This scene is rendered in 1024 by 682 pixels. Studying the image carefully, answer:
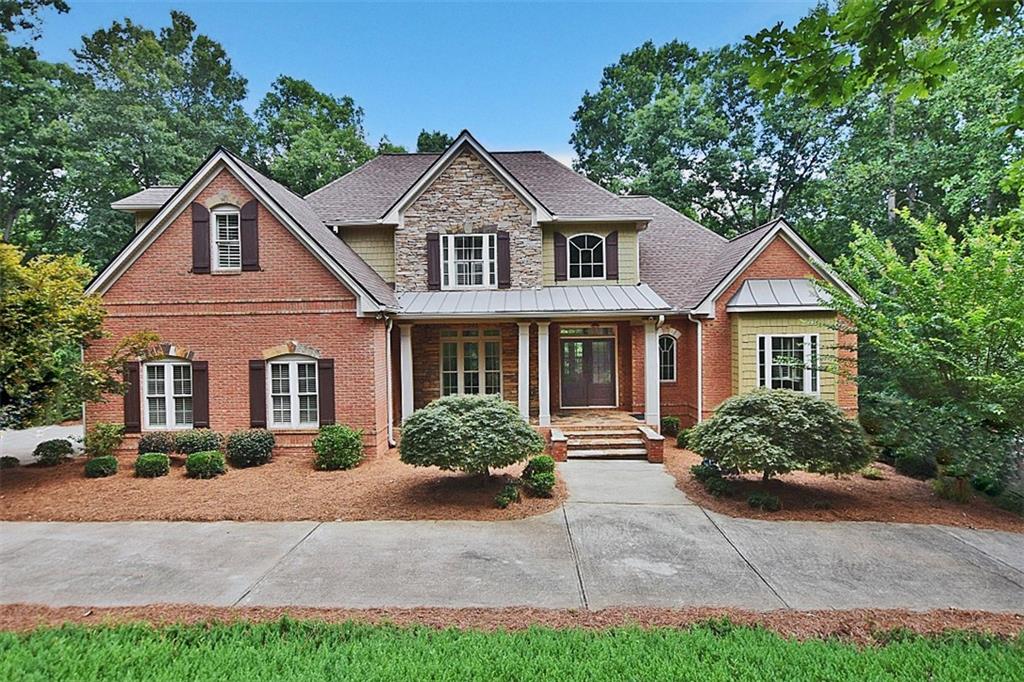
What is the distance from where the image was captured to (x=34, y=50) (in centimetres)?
2102

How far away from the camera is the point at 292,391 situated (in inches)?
453

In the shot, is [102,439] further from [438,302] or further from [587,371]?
[587,371]

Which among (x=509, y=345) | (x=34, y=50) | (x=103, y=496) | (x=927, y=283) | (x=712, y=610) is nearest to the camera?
(x=712, y=610)

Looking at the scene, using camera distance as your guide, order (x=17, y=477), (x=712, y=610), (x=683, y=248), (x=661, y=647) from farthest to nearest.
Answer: (x=683, y=248) < (x=17, y=477) < (x=712, y=610) < (x=661, y=647)

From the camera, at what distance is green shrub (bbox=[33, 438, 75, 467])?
11.1m

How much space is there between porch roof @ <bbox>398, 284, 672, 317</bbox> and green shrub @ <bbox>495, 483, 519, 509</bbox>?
522cm

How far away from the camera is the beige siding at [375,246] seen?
14.3 metres

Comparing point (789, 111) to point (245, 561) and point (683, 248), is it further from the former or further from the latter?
point (245, 561)

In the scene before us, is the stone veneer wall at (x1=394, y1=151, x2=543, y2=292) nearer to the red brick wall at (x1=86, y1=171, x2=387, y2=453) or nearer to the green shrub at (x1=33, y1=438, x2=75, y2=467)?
the red brick wall at (x1=86, y1=171, x2=387, y2=453)

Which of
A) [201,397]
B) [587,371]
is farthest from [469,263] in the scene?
[201,397]

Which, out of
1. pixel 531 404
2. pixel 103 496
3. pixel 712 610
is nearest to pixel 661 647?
pixel 712 610

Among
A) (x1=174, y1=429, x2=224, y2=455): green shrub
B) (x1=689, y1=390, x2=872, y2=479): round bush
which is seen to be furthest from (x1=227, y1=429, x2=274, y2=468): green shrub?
(x1=689, y1=390, x2=872, y2=479): round bush

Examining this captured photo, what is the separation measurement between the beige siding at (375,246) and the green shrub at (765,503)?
1030 centimetres

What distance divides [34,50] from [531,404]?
25101 mm
